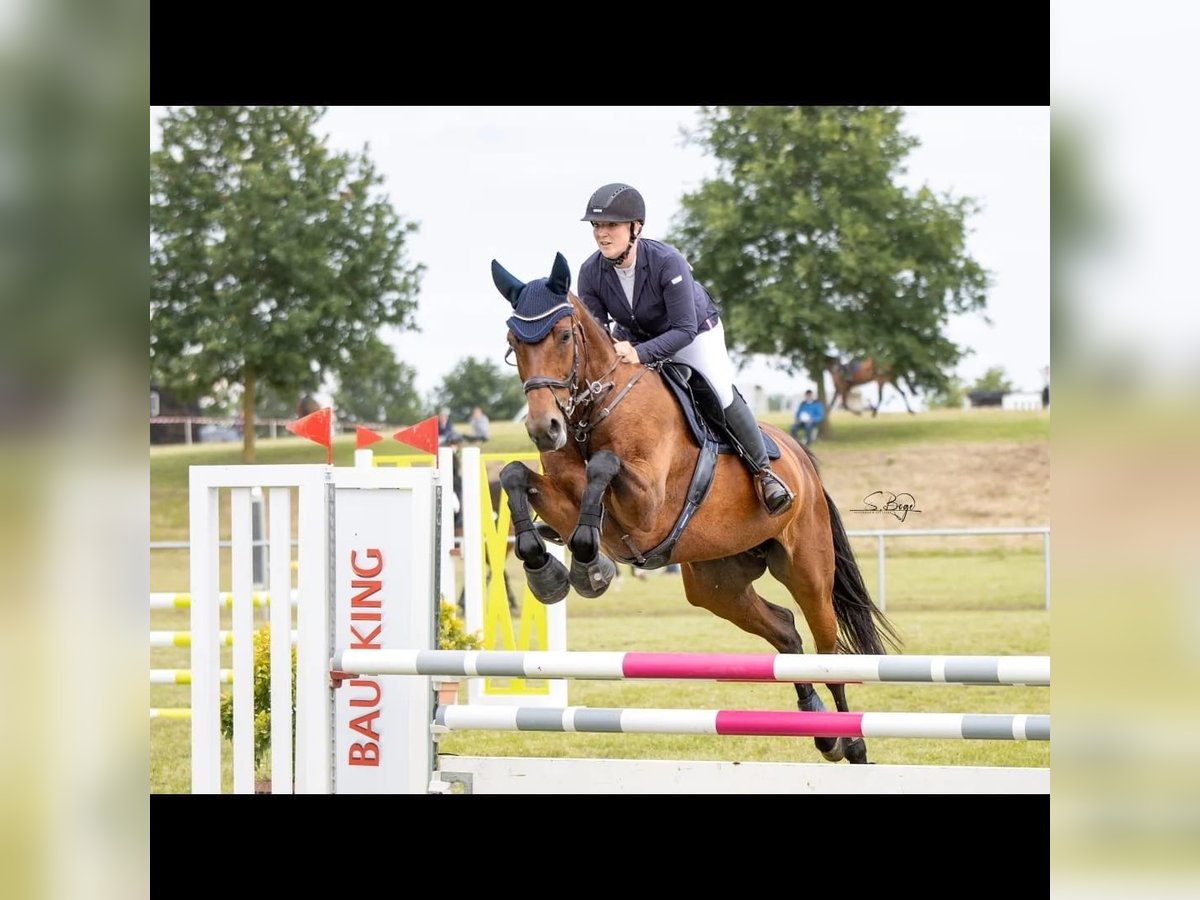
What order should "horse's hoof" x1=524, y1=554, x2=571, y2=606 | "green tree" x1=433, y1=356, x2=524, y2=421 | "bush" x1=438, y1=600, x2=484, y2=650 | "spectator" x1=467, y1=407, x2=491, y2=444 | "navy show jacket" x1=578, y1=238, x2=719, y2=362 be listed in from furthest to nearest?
"green tree" x1=433, y1=356, x2=524, y2=421, "spectator" x1=467, y1=407, x2=491, y2=444, "bush" x1=438, y1=600, x2=484, y2=650, "navy show jacket" x1=578, y1=238, x2=719, y2=362, "horse's hoof" x1=524, y1=554, x2=571, y2=606

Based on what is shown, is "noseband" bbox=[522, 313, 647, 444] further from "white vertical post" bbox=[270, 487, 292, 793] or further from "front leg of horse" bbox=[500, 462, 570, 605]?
"white vertical post" bbox=[270, 487, 292, 793]

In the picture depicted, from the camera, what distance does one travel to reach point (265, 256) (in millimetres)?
23031

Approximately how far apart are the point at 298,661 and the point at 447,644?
59.7 inches

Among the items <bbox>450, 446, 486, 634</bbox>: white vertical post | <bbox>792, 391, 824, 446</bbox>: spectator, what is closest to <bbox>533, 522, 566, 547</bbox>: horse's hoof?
<bbox>450, 446, 486, 634</bbox>: white vertical post

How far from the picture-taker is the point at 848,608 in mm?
5105

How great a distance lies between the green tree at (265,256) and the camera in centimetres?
2233

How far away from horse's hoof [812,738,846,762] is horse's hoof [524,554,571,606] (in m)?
1.27

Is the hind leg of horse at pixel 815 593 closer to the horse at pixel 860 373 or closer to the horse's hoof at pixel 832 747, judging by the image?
the horse's hoof at pixel 832 747

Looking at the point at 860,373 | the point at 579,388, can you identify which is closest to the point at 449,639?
the point at 579,388

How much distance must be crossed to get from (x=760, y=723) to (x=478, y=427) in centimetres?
1735

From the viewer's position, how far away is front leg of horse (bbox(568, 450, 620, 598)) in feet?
12.3
